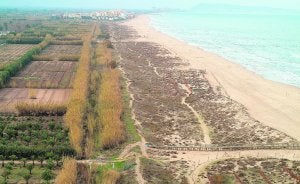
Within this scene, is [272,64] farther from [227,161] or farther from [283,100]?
[227,161]

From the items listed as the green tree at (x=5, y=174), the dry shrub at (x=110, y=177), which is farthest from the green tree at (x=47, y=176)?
the dry shrub at (x=110, y=177)

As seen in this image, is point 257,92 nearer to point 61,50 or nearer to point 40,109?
point 40,109

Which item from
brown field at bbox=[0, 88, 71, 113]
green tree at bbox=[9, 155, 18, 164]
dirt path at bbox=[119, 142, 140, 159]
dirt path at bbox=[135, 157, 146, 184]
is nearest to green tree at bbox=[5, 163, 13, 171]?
green tree at bbox=[9, 155, 18, 164]

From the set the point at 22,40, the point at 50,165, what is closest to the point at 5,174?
the point at 50,165

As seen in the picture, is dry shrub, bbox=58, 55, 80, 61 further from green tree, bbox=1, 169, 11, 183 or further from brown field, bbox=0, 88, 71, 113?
green tree, bbox=1, 169, 11, 183

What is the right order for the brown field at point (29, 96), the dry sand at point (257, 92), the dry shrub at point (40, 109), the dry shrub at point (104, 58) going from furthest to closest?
the dry shrub at point (104, 58), the brown field at point (29, 96), the dry sand at point (257, 92), the dry shrub at point (40, 109)

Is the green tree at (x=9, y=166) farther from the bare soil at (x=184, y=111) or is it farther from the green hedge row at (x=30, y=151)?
the bare soil at (x=184, y=111)

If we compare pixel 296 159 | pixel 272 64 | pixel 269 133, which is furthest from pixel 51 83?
pixel 272 64
